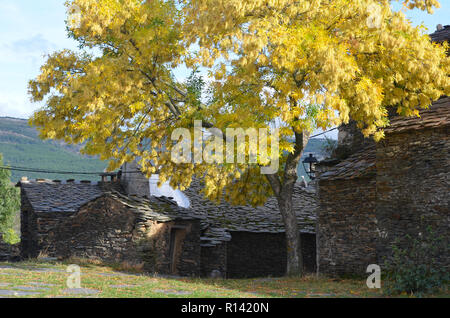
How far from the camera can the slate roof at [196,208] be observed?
74.4 ft

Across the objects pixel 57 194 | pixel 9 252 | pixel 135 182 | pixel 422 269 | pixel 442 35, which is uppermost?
pixel 442 35

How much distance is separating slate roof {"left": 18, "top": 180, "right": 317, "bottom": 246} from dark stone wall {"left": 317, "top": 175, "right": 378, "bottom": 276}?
7163 mm

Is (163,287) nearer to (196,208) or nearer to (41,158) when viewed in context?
(196,208)

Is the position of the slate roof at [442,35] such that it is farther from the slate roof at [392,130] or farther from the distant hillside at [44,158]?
the distant hillside at [44,158]

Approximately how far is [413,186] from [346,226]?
314cm

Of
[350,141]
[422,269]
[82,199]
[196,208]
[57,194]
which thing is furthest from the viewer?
[57,194]

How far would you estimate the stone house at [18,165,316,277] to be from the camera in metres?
21.1

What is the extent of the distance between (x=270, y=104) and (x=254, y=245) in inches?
477

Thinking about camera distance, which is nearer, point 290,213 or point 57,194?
point 290,213

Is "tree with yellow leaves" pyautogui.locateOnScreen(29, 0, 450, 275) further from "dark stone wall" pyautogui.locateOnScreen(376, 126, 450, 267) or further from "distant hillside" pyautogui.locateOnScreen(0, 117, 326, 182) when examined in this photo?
"distant hillside" pyautogui.locateOnScreen(0, 117, 326, 182)

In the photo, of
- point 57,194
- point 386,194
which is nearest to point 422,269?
point 386,194

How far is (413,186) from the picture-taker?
556 inches
